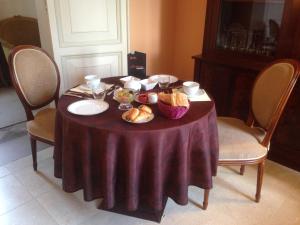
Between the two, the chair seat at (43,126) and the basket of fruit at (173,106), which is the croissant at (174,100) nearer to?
the basket of fruit at (173,106)

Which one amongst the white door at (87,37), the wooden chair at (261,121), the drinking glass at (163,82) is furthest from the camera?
the white door at (87,37)

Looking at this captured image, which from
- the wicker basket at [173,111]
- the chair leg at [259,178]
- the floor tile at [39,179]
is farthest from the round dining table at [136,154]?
the floor tile at [39,179]

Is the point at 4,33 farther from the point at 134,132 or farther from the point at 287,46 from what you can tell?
the point at 287,46

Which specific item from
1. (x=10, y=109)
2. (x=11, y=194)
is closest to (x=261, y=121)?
(x=11, y=194)

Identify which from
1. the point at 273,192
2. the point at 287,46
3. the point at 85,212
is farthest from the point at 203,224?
the point at 287,46

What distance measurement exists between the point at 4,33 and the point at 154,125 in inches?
128

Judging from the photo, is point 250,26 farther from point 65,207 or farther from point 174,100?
point 65,207

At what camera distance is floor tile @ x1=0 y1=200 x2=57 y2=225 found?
163cm

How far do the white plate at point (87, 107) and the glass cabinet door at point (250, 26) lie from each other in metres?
1.30

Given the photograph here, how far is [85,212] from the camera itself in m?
1.71

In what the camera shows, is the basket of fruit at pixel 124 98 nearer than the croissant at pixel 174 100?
No

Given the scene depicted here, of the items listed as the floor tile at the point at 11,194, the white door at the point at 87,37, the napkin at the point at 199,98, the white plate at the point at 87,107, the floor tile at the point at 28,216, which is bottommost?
the floor tile at the point at 28,216

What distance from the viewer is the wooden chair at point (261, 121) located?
1597mm

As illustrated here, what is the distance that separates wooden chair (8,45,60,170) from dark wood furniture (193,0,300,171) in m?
1.28
